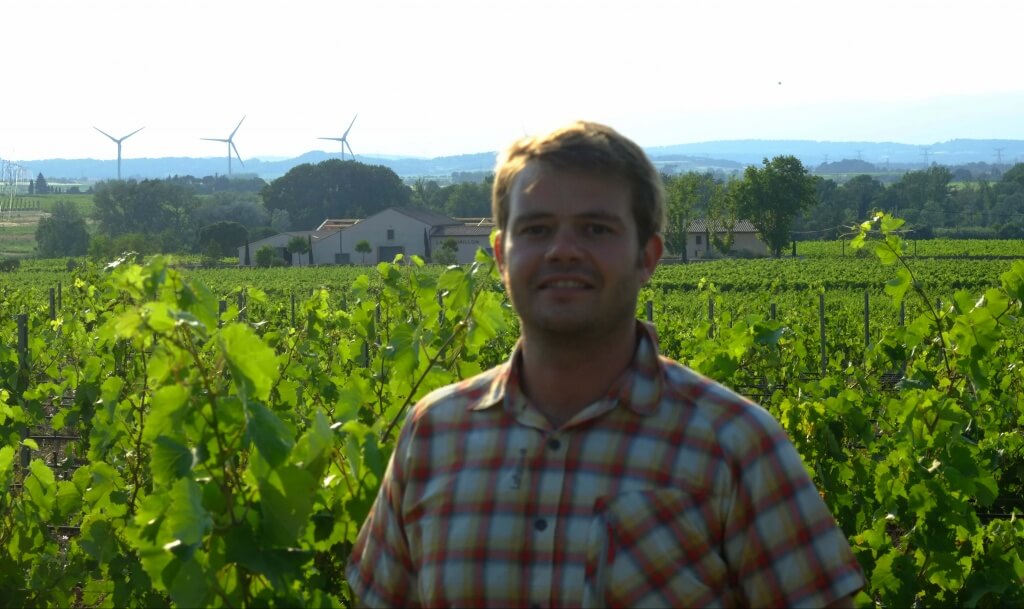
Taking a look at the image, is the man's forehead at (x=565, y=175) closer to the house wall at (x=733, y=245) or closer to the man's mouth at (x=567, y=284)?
the man's mouth at (x=567, y=284)

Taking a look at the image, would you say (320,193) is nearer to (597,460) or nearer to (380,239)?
(380,239)

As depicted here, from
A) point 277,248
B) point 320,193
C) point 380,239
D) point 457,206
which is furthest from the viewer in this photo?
point 457,206

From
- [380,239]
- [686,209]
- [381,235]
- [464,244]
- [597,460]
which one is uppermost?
[597,460]

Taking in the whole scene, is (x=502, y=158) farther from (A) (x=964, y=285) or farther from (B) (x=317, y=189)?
(B) (x=317, y=189)

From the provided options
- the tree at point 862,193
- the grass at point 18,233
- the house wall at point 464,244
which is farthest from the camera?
the tree at point 862,193

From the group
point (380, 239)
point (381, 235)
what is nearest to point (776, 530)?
point (380, 239)

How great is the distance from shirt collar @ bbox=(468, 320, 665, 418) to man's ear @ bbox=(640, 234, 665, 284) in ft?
0.33

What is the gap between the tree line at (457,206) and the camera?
7612 cm

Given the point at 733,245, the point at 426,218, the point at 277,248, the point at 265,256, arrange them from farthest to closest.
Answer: the point at 733,245 → the point at 426,218 → the point at 277,248 → the point at 265,256

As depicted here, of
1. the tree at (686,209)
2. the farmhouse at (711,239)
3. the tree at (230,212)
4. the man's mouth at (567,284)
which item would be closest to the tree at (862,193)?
the tree at (686,209)

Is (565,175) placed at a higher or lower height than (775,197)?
higher

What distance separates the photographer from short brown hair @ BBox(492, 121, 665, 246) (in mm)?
2199

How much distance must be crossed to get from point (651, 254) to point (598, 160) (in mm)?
251

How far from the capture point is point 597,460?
217 cm
